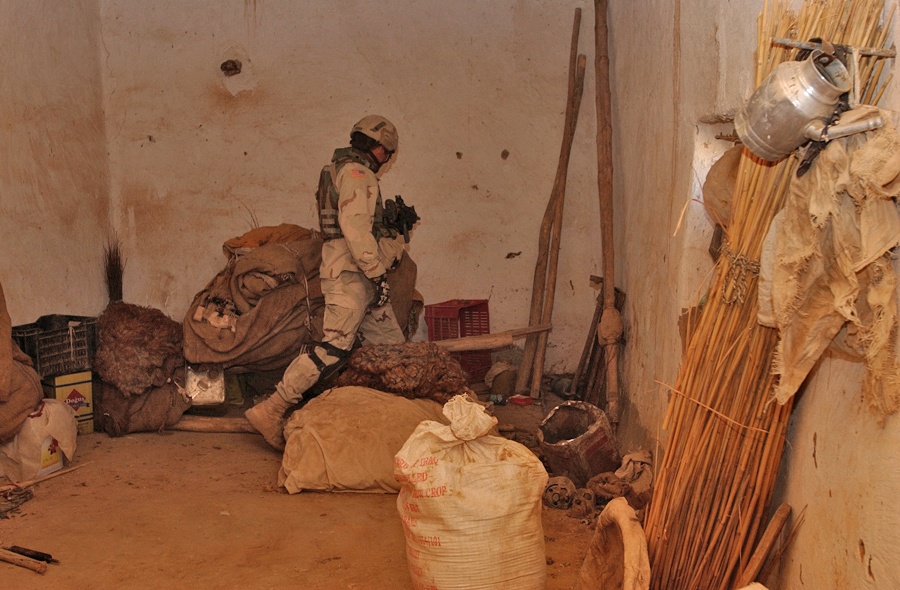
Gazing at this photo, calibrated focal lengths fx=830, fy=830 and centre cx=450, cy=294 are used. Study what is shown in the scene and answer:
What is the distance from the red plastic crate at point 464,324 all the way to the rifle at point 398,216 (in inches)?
39.7

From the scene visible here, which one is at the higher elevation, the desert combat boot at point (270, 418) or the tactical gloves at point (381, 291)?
the tactical gloves at point (381, 291)

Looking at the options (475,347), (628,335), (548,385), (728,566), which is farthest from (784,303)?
(548,385)

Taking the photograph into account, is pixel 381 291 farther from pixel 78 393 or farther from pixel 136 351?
pixel 78 393

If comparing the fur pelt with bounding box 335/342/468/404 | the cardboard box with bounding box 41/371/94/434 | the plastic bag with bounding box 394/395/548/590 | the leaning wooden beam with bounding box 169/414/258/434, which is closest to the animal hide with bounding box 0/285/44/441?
the cardboard box with bounding box 41/371/94/434

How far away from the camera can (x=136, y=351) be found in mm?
5062

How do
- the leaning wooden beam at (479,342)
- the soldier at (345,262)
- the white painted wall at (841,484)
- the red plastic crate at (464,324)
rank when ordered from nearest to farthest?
the white painted wall at (841,484), the soldier at (345,262), the leaning wooden beam at (479,342), the red plastic crate at (464,324)

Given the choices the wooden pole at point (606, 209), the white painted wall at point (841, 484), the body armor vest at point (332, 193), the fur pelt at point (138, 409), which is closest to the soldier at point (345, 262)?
the body armor vest at point (332, 193)

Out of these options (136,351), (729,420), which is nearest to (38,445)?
(136,351)

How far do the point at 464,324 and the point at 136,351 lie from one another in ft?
7.54

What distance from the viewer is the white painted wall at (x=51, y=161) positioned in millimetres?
4852

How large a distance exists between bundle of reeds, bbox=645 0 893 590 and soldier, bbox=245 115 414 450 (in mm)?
2607

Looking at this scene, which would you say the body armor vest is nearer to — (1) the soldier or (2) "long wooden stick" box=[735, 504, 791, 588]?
(1) the soldier

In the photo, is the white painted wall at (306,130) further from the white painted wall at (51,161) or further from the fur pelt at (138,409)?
the fur pelt at (138,409)

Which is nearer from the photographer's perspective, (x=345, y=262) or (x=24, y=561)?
(x=24, y=561)
